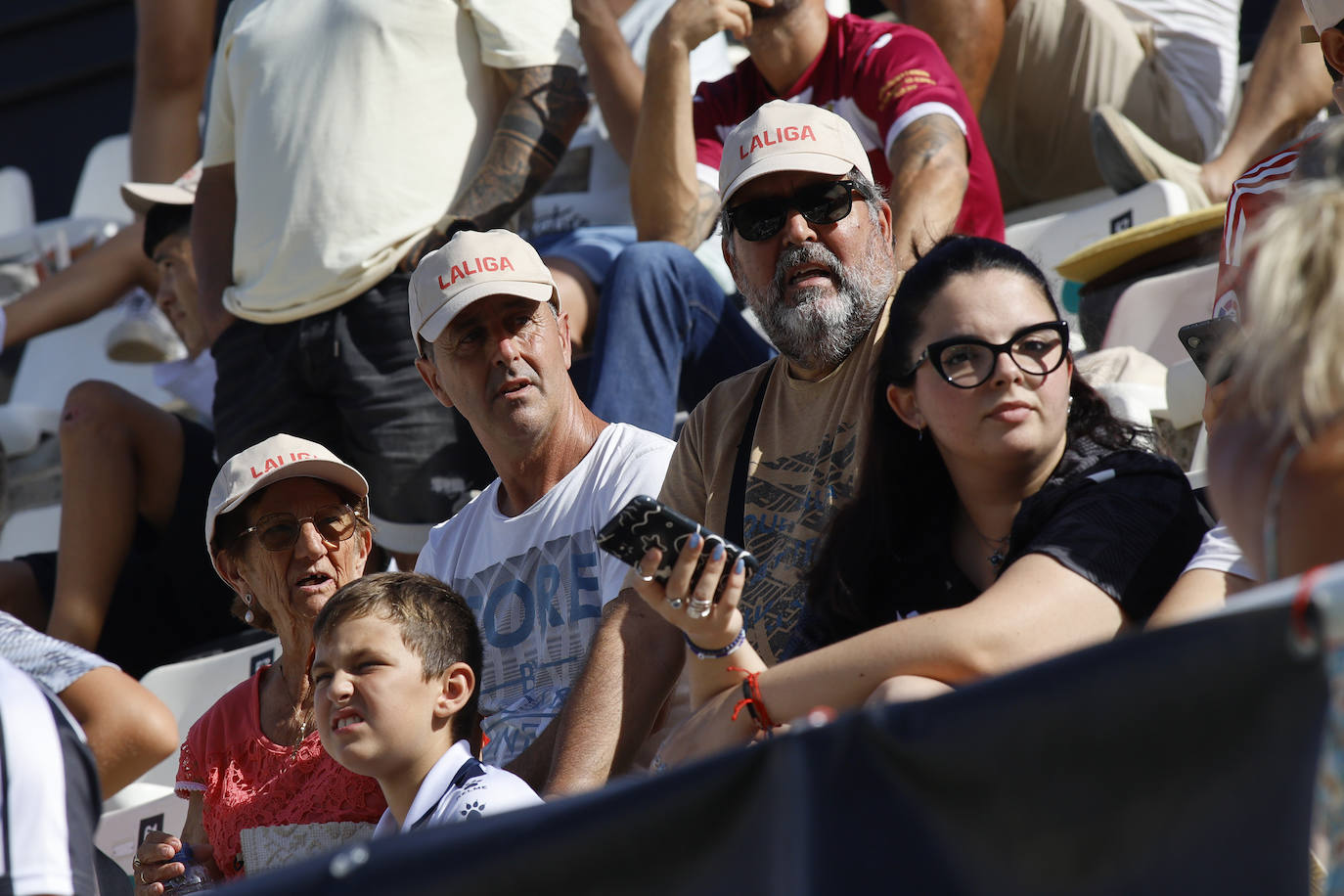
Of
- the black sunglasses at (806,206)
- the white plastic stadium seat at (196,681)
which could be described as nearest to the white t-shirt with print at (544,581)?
the black sunglasses at (806,206)

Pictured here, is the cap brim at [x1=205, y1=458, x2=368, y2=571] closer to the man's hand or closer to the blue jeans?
the blue jeans

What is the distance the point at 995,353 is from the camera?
7.06ft

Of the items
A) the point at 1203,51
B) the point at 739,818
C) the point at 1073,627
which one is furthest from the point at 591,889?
the point at 1203,51

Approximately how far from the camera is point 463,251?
9.82ft

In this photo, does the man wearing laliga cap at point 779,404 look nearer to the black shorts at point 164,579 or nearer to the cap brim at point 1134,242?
the cap brim at point 1134,242

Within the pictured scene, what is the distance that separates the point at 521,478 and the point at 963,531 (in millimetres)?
990

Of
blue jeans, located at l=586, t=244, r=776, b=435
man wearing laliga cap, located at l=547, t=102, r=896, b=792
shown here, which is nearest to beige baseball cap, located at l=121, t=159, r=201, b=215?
blue jeans, located at l=586, t=244, r=776, b=435

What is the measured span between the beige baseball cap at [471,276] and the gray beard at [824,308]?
0.46 meters

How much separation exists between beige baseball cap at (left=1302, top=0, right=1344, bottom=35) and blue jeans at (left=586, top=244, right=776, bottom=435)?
144 centimetres

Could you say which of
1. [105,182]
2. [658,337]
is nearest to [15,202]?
[105,182]

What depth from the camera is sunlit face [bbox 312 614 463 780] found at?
230 centimetres

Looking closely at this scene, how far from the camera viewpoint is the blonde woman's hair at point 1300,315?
1309 mm

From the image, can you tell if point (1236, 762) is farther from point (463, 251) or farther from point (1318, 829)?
point (463, 251)

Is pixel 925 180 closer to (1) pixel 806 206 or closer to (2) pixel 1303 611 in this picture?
(1) pixel 806 206
